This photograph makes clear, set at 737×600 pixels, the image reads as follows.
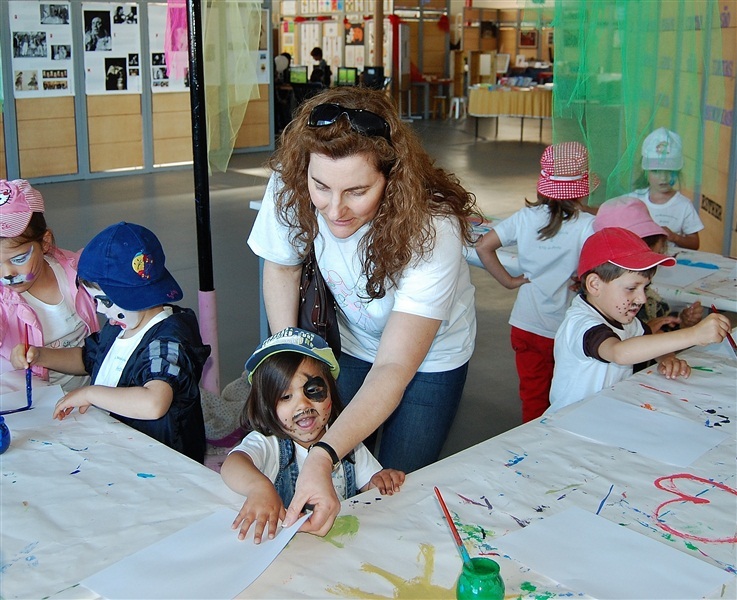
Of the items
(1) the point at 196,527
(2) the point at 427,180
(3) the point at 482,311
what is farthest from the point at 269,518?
(3) the point at 482,311

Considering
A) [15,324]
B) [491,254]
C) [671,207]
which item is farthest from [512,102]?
[15,324]

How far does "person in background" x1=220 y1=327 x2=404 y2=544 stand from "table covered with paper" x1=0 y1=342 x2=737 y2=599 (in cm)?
15

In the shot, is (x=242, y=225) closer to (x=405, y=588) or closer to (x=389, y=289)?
(x=389, y=289)

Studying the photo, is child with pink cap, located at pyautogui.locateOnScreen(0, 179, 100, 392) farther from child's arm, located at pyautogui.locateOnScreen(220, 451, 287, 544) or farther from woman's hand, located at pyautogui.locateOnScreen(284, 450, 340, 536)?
woman's hand, located at pyautogui.locateOnScreen(284, 450, 340, 536)

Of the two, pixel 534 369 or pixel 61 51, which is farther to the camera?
pixel 61 51

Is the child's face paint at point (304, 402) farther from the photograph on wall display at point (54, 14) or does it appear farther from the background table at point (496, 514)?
the photograph on wall display at point (54, 14)

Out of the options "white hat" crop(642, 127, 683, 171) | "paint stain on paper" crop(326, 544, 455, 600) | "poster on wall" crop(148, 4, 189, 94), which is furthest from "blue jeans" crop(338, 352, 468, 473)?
"poster on wall" crop(148, 4, 189, 94)

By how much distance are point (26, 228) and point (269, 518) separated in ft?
4.07

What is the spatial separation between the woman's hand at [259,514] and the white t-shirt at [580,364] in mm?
999

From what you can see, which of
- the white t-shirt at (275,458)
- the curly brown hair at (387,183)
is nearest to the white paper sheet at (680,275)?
the curly brown hair at (387,183)

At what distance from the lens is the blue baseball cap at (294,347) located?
5.20ft

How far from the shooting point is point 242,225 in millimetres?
6613

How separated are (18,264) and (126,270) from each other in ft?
1.54

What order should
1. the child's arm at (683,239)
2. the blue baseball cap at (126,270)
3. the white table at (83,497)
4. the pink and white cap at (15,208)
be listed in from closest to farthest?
1. the white table at (83,497)
2. the blue baseball cap at (126,270)
3. the pink and white cap at (15,208)
4. the child's arm at (683,239)
